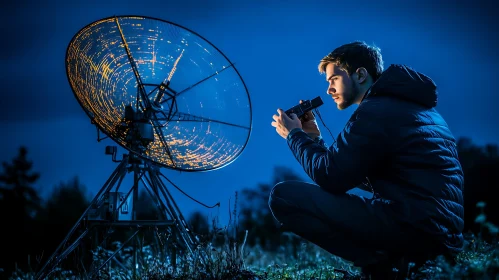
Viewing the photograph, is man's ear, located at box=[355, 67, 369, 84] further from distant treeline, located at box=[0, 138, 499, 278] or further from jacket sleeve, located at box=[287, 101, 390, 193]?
distant treeline, located at box=[0, 138, 499, 278]

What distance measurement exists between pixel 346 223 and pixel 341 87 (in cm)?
110

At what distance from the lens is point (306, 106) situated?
14.3ft

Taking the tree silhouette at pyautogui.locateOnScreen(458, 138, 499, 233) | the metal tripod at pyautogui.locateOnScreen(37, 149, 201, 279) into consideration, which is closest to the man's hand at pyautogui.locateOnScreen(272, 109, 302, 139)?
the metal tripod at pyautogui.locateOnScreen(37, 149, 201, 279)

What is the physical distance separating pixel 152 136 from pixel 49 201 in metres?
23.1

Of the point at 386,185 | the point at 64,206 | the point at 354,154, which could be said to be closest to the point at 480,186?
the point at 386,185

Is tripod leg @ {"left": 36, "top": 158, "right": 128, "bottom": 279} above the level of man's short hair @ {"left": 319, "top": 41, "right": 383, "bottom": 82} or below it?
below

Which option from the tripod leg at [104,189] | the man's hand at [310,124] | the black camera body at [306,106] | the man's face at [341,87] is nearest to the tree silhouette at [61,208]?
the tripod leg at [104,189]

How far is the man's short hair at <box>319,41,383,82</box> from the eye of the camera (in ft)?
13.1

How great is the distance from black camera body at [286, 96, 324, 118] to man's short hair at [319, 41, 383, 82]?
0.37 m

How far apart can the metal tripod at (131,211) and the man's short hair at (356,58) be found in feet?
7.91

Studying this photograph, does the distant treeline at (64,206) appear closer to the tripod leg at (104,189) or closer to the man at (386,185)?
the tripod leg at (104,189)

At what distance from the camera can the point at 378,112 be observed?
3432 mm

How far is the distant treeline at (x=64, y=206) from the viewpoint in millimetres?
16438

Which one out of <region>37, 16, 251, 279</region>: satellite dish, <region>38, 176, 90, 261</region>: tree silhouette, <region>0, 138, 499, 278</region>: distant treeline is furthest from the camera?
<region>38, 176, 90, 261</region>: tree silhouette
